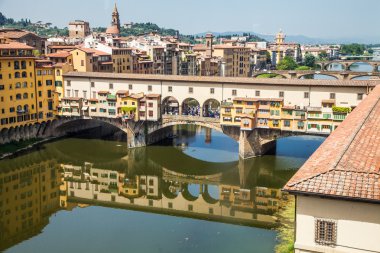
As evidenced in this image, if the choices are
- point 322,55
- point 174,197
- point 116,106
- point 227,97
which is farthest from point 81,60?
point 322,55

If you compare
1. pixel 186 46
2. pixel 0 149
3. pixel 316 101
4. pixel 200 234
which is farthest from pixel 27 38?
pixel 200 234

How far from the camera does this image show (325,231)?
42.4 feet

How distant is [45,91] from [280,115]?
964 inches

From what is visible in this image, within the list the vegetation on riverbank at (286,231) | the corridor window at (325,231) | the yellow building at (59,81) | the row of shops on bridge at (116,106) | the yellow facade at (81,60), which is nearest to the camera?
the corridor window at (325,231)

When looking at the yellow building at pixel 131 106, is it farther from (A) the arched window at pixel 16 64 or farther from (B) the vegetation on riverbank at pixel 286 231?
(B) the vegetation on riverbank at pixel 286 231

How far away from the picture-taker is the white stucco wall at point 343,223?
12.4 metres

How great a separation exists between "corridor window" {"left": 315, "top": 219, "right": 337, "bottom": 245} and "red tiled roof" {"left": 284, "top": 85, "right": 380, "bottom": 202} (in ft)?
3.19

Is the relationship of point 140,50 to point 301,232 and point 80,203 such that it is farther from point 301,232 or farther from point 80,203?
point 301,232

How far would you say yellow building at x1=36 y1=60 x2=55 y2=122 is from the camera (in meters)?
47.3

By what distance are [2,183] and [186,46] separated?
6542 cm

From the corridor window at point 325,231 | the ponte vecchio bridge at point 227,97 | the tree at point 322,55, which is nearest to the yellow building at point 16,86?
the ponte vecchio bridge at point 227,97

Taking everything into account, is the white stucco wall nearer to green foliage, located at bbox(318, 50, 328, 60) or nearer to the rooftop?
the rooftop

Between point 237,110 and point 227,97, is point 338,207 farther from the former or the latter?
point 227,97

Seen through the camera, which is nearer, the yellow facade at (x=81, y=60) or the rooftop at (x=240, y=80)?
the rooftop at (x=240, y=80)
